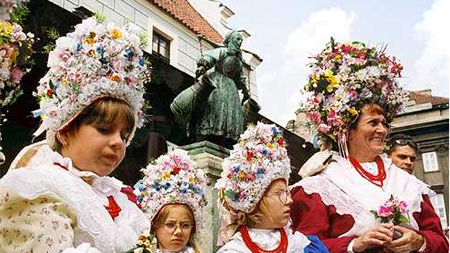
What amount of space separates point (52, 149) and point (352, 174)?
169 cm

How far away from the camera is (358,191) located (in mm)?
2936

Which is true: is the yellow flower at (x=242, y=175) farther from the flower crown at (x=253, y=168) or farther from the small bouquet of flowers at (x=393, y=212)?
the small bouquet of flowers at (x=393, y=212)

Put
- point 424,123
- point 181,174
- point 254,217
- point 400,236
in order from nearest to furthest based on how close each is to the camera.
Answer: point 400,236 < point 254,217 < point 181,174 < point 424,123

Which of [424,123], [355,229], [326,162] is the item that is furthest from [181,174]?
[424,123]

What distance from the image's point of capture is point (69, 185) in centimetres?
187

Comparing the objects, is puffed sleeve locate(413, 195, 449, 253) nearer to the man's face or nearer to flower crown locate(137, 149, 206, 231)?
flower crown locate(137, 149, 206, 231)

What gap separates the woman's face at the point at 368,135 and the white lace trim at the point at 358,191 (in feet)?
0.40

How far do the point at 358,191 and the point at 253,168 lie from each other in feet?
1.97

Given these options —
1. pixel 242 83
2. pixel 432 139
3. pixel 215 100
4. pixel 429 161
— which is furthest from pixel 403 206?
pixel 429 161

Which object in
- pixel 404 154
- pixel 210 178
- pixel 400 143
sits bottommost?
pixel 210 178

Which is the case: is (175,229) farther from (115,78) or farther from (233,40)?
(233,40)

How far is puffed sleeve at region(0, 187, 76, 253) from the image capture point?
1648mm

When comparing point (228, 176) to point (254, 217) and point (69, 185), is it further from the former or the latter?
point (69, 185)

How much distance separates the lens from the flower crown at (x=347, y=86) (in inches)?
124
